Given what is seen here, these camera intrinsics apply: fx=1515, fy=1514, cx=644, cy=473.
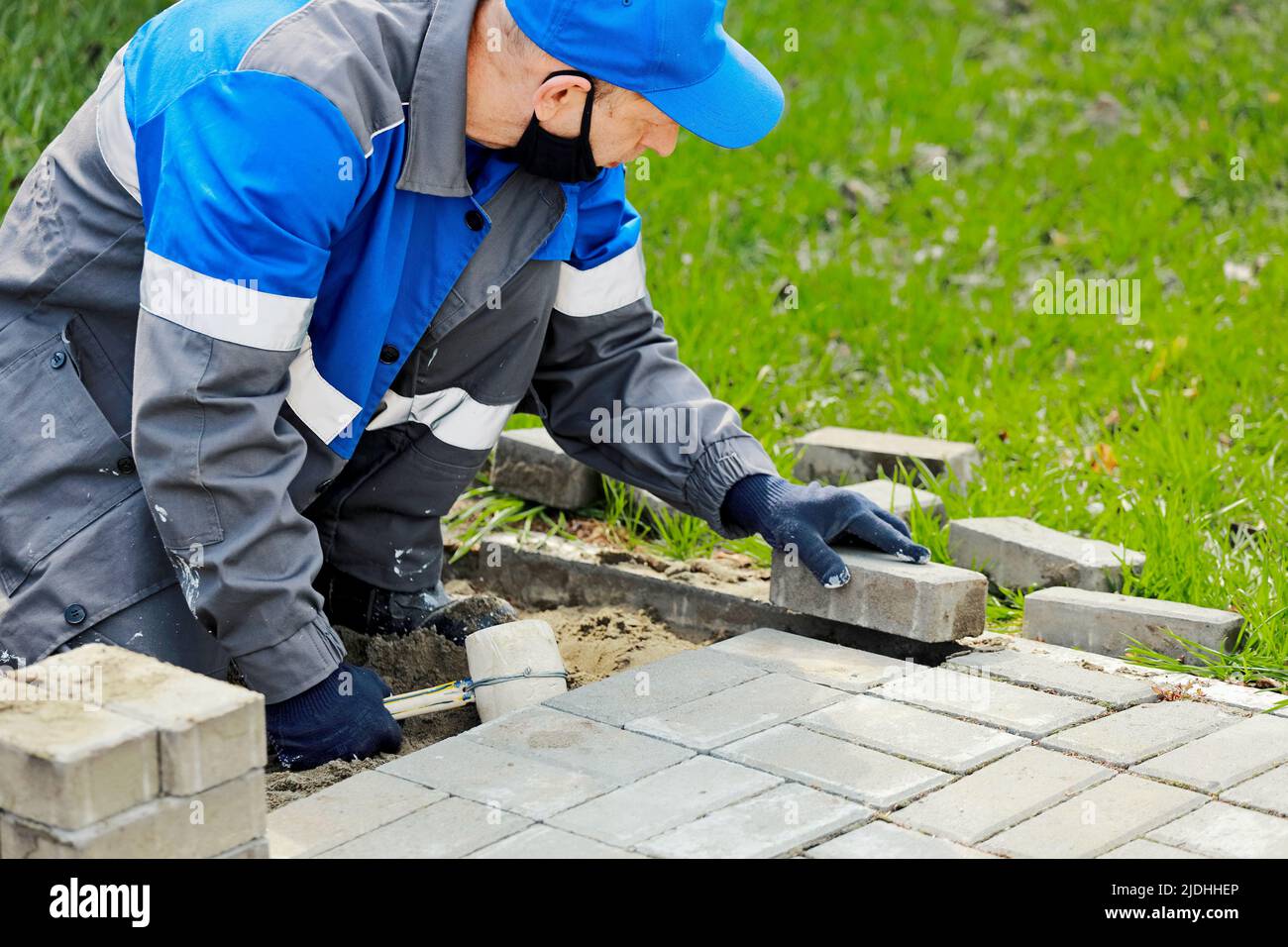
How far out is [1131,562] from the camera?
12.3 ft

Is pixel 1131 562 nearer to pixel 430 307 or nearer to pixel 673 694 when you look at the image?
pixel 673 694

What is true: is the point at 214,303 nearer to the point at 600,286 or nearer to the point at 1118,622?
the point at 600,286

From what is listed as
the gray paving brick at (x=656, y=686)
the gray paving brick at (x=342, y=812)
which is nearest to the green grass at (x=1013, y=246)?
the gray paving brick at (x=656, y=686)

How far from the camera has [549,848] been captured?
2346 mm

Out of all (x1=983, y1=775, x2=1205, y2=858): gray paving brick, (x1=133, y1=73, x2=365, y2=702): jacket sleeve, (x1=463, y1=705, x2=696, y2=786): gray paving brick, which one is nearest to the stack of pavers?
(x1=133, y1=73, x2=365, y2=702): jacket sleeve

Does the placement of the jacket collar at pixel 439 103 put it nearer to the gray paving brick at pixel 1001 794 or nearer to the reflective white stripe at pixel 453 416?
the reflective white stripe at pixel 453 416

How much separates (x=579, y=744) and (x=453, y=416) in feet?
3.17

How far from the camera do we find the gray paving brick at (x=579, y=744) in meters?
2.64

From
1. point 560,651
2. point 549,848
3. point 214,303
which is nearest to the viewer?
point 549,848

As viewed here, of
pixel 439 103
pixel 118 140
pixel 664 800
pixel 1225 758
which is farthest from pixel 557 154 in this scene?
pixel 1225 758

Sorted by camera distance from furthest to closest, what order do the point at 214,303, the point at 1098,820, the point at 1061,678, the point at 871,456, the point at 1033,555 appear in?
the point at 871,456 → the point at 1033,555 → the point at 1061,678 → the point at 214,303 → the point at 1098,820

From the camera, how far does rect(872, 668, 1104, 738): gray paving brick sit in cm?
285

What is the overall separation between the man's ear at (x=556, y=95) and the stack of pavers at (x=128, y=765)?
128cm
